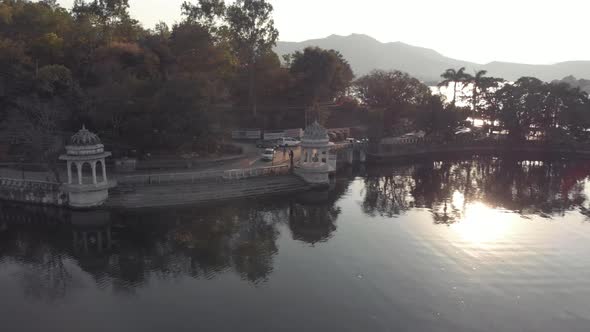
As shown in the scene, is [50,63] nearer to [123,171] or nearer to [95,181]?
[123,171]

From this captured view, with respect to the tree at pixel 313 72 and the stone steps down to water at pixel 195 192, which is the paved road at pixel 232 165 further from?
the tree at pixel 313 72

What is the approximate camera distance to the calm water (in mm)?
25328

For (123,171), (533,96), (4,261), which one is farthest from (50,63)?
(533,96)

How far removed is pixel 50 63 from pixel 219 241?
42.2 m

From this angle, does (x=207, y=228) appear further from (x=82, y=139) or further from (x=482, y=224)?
(x=482, y=224)

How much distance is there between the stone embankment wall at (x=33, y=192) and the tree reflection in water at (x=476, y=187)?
31274 millimetres

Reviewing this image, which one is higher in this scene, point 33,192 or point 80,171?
point 80,171

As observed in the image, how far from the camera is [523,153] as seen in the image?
8506cm

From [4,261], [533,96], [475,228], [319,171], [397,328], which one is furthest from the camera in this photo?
[533,96]

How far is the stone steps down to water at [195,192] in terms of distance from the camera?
1750 inches

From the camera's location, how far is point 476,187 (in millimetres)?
59031

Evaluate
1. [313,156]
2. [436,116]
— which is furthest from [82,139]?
[436,116]

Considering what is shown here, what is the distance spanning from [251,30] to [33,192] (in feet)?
143

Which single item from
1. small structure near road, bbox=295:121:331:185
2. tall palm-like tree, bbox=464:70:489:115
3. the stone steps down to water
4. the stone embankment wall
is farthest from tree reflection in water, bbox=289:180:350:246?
tall palm-like tree, bbox=464:70:489:115
